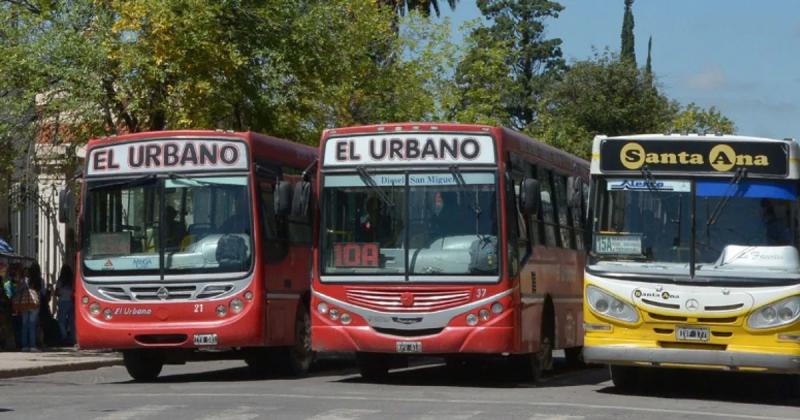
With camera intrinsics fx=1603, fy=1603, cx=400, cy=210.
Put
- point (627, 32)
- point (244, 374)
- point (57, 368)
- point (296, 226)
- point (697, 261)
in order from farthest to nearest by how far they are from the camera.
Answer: point (627, 32) → point (57, 368) → point (244, 374) → point (296, 226) → point (697, 261)

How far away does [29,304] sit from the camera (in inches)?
1073

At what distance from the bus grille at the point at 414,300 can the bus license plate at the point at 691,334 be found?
259 centimetres

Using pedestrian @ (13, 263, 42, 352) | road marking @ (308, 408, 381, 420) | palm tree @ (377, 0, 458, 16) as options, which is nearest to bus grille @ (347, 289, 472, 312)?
road marking @ (308, 408, 381, 420)

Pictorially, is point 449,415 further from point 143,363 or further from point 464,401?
point 143,363

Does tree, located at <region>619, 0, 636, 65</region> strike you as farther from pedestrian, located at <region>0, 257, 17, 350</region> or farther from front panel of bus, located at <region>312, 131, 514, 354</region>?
front panel of bus, located at <region>312, 131, 514, 354</region>

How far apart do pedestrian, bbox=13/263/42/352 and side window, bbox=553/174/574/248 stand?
1019 centimetres

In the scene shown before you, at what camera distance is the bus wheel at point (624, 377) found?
1797cm

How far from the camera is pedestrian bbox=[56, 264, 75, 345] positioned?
96.7ft

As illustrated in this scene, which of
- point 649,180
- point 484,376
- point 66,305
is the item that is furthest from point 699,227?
point 66,305

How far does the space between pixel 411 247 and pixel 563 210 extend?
4091mm

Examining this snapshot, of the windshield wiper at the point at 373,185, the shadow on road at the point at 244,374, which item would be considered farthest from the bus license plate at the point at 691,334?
the shadow on road at the point at 244,374

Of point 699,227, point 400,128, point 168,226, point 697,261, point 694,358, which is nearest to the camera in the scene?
point 694,358

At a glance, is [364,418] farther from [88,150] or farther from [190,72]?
[190,72]

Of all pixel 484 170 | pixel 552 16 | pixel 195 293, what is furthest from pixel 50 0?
pixel 552 16
